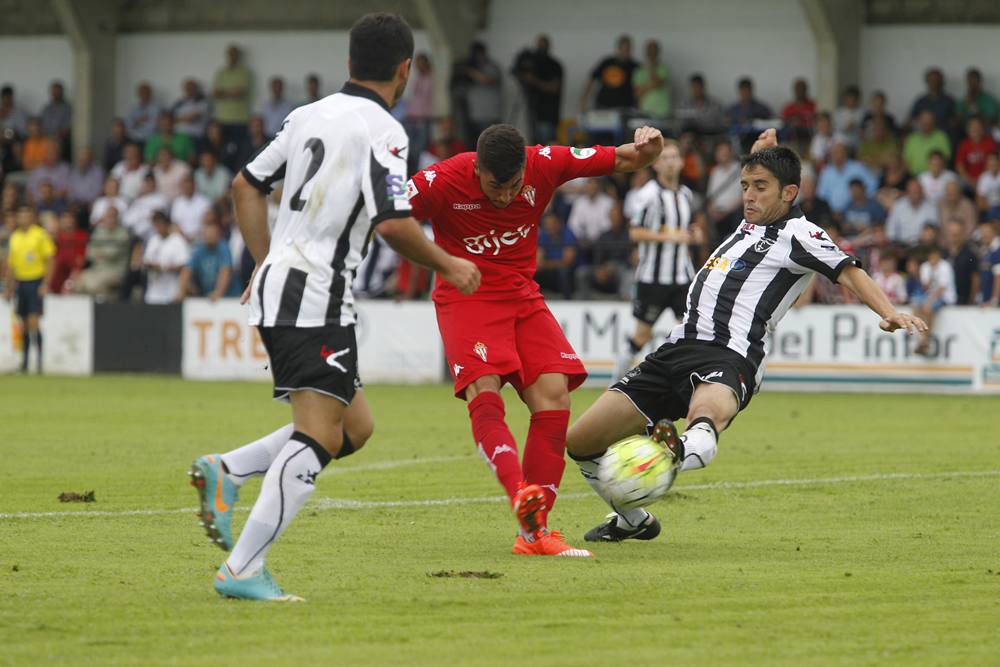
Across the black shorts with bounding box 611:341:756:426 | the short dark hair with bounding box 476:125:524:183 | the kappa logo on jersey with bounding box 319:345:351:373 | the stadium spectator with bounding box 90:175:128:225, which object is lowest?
the black shorts with bounding box 611:341:756:426

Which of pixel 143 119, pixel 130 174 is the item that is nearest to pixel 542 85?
pixel 130 174

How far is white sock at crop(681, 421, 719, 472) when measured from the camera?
7.39 meters

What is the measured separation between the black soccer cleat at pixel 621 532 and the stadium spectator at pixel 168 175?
62.6 feet

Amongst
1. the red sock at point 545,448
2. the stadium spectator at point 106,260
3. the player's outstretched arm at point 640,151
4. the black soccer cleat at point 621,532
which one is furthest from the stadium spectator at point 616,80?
the red sock at point 545,448

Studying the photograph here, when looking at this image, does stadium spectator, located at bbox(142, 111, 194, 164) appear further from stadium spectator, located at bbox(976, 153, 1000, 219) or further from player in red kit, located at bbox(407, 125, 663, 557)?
player in red kit, located at bbox(407, 125, 663, 557)

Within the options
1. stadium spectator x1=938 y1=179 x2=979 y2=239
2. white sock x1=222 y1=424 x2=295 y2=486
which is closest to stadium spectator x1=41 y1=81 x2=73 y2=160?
stadium spectator x1=938 y1=179 x2=979 y2=239

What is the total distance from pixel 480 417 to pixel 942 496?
11.2 ft

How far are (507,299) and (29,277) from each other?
1609 centimetres

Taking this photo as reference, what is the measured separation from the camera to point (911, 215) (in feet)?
69.8

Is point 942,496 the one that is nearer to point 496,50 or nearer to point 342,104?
point 342,104

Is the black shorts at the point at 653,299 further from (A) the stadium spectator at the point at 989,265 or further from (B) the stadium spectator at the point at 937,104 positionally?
(B) the stadium spectator at the point at 937,104

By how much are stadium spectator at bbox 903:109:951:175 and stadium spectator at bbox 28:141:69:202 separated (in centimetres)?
1344

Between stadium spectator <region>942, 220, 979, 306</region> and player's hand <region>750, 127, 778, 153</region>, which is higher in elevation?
player's hand <region>750, 127, 778, 153</region>

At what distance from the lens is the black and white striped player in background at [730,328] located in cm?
790
